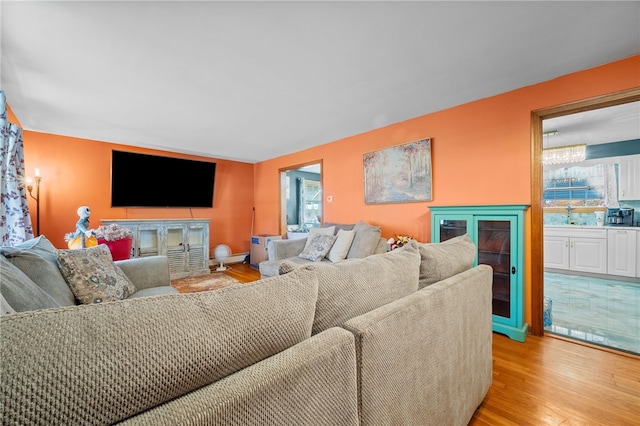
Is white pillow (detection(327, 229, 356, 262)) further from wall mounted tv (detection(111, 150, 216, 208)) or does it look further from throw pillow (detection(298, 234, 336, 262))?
wall mounted tv (detection(111, 150, 216, 208))

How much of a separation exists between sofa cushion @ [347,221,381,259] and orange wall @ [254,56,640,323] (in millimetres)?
478

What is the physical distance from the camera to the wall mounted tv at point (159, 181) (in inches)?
170

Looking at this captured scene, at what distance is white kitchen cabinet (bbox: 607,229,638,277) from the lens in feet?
12.8

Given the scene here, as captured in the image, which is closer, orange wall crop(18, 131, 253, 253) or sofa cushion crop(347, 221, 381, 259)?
sofa cushion crop(347, 221, 381, 259)

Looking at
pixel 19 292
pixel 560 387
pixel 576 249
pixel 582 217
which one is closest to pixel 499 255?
pixel 560 387

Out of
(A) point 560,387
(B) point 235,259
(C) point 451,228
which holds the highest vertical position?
(C) point 451,228

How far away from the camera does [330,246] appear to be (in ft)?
11.3

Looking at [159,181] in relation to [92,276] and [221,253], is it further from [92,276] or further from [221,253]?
[92,276]

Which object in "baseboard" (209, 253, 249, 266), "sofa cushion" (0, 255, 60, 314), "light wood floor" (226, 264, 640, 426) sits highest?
"sofa cushion" (0, 255, 60, 314)

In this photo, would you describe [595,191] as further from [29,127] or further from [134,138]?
[29,127]

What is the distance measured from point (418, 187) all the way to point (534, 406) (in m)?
2.27

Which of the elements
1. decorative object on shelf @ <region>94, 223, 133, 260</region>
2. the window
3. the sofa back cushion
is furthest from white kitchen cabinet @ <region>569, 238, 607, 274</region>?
decorative object on shelf @ <region>94, 223, 133, 260</region>

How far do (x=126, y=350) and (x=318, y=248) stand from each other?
3063 mm

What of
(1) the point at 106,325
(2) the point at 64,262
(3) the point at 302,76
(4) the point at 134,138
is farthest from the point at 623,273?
(4) the point at 134,138
